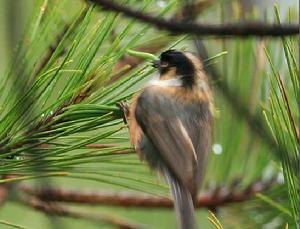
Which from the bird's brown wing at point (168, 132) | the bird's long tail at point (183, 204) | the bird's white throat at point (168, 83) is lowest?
the bird's long tail at point (183, 204)

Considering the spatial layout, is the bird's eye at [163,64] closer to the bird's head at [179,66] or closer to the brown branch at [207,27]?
the bird's head at [179,66]

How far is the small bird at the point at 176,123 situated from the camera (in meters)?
1.87

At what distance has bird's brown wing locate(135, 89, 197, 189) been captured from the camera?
6.24 feet

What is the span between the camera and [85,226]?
259 cm

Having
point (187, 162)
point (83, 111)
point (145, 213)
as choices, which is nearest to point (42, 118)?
point (83, 111)

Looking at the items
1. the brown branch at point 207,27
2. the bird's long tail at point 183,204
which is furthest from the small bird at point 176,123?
the brown branch at point 207,27

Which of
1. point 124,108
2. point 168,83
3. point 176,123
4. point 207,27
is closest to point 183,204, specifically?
point 124,108

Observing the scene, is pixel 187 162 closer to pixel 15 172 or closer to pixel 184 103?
pixel 184 103

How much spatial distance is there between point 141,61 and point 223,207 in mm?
420

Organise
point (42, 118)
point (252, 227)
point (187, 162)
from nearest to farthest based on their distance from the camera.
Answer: point (42, 118) < point (187, 162) < point (252, 227)

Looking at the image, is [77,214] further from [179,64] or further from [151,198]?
[179,64]

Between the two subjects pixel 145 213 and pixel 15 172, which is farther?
pixel 145 213

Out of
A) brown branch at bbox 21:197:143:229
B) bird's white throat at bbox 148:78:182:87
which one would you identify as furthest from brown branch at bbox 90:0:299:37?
bird's white throat at bbox 148:78:182:87

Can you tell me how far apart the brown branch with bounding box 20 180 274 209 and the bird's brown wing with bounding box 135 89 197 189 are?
13cm
